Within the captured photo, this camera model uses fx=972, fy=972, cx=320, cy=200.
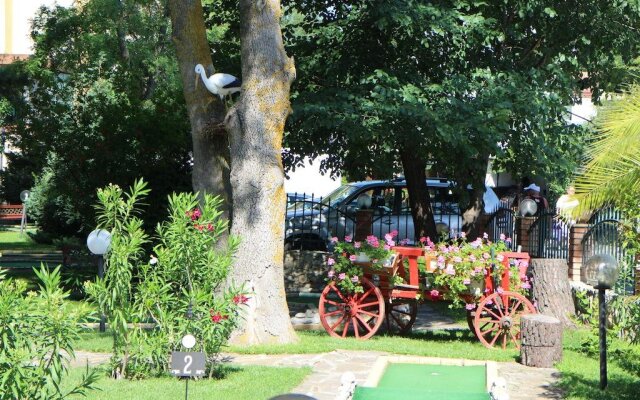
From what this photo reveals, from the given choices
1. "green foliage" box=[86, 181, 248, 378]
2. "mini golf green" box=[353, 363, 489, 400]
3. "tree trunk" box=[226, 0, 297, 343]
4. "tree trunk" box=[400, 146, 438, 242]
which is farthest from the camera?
"tree trunk" box=[400, 146, 438, 242]

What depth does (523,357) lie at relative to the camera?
38.2ft

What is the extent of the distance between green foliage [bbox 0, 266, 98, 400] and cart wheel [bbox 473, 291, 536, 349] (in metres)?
7.10

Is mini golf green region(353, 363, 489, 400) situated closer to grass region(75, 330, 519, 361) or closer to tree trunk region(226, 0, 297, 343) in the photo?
grass region(75, 330, 519, 361)

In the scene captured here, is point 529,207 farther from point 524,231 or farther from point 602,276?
point 602,276

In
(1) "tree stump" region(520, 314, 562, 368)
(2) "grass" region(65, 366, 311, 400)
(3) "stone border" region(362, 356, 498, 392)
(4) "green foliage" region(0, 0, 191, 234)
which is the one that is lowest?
(2) "grass" region(65, 366, 311, 400)

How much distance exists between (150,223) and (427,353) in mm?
8320

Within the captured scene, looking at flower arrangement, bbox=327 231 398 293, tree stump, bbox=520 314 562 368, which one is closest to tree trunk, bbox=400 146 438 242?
flower arrangement, bbox=327 231 398 293

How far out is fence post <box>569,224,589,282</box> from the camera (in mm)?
16328

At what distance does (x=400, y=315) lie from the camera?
47.7 ft

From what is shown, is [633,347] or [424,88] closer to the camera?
[633,347]

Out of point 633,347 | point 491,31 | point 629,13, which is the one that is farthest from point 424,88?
point 633,347

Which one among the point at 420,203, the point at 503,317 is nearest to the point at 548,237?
the point at 420,203

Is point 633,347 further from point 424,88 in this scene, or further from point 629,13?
point 629,13

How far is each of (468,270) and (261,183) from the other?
293 centimetres
